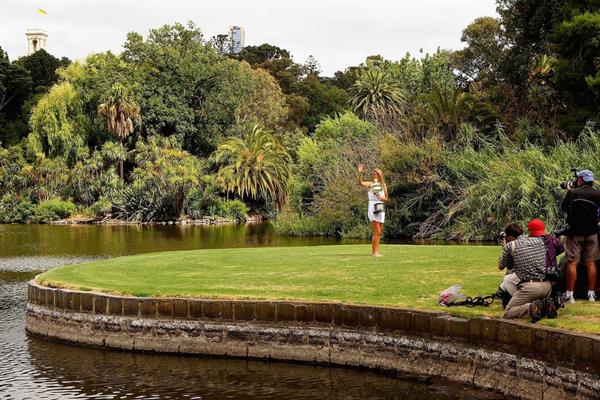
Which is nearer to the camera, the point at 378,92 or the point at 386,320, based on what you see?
the point at 386,320

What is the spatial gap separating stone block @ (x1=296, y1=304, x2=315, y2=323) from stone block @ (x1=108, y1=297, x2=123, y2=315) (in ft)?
11.4

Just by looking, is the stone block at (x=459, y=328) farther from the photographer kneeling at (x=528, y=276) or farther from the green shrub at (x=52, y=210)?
the green shrub at (x=52, y=210)

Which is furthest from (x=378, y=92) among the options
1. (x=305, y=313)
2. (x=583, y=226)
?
(x=583, y=226)

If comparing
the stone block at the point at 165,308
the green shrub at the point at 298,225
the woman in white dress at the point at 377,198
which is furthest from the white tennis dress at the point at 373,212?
the green shrub at the point at 298,225

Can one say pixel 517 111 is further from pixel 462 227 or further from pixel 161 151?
pixel 161 151

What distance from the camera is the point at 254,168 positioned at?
65875 millimetres

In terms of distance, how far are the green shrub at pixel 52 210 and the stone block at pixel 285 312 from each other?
54.9 m

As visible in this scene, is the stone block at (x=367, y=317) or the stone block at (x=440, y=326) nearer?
the stone block at (x=440, y=326)

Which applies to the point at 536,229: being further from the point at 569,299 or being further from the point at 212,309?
the point at 212,309

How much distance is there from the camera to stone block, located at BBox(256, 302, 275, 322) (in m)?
13.1

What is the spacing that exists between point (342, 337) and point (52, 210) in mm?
56598

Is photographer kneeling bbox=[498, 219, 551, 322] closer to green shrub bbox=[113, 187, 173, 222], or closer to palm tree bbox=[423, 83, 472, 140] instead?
palm tree bbox=[423, 83, 472, 140]

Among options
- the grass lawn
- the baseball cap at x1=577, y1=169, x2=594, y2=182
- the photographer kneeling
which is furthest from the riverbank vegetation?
the photographer kneeling

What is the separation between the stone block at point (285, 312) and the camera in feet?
42.7
